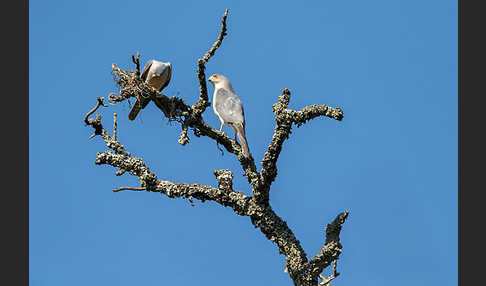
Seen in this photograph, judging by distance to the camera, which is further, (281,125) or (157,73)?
(157,73)

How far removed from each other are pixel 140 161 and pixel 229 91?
2.06 metres

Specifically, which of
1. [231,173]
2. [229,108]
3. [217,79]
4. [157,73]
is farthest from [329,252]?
[157,73]

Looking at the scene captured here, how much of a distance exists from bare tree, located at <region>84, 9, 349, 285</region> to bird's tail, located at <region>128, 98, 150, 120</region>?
0.82 feet

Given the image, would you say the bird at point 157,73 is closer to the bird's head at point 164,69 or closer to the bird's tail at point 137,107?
the bird's head at point 164,69

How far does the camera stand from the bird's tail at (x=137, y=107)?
30.3 ft

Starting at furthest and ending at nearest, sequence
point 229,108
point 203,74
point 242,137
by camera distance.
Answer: point 229,108
point 242,137
point 203,74

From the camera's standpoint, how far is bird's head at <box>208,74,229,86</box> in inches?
409

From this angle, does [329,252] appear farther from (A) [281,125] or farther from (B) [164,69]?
(B) [164,69]

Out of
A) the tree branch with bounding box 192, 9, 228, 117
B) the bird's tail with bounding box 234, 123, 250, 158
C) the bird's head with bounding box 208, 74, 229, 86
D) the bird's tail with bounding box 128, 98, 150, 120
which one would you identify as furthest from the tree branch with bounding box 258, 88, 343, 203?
the bird's head with bounding box 208, 74, 229, 86

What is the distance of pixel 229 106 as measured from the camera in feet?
31.2

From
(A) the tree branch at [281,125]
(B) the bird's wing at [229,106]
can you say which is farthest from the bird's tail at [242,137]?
(A) the tree branch at [281,125]

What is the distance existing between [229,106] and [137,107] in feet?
5.01

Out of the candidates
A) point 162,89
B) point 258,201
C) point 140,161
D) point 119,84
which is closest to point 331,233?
point 258,201

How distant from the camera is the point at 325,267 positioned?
8.08 m
